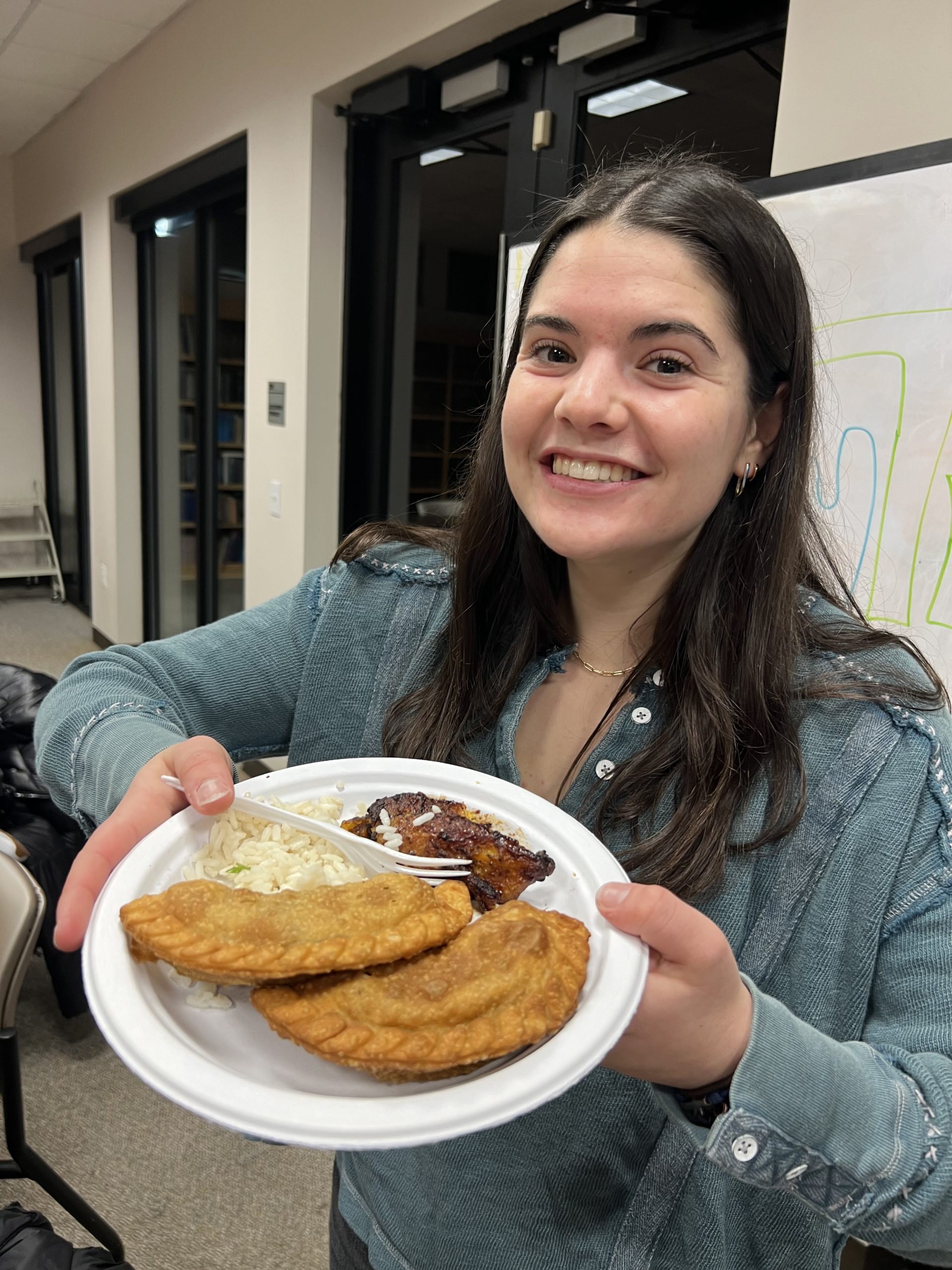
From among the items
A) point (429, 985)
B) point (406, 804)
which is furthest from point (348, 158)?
point (429, 985)

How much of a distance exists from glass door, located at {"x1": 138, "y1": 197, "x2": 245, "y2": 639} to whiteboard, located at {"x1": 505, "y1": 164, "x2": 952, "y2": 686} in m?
3.60

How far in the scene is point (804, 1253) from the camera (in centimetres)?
92

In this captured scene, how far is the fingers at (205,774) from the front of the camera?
79 cm

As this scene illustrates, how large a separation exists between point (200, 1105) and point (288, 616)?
32.0 inches

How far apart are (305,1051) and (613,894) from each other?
272 mm

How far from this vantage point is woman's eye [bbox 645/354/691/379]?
0.91 meters

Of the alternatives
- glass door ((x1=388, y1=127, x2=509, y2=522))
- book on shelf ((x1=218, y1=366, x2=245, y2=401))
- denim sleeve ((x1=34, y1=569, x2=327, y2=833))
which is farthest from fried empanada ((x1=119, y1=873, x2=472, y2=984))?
book on shelf ((x1=218, y1=366, x2=245, y2=401))

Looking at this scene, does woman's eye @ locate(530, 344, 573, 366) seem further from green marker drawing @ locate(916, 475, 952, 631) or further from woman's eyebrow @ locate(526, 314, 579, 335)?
green marker drawing @ locate(916, 475, 952, 631)

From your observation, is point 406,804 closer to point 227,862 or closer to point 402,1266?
point 227,862

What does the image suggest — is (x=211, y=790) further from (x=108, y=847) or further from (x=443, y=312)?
(x=443, y=312)

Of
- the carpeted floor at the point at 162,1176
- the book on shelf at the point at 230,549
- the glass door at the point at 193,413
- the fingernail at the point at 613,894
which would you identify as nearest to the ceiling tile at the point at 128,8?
the glass door at the point at 193,413

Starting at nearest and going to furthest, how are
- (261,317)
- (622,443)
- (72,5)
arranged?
(622,443)
(261,317)
(72,5)

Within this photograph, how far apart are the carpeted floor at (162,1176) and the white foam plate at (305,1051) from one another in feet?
5.76

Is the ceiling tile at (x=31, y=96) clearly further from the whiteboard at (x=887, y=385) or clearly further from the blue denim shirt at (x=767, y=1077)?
the blue denim shirt at (x=767, y=1077)
